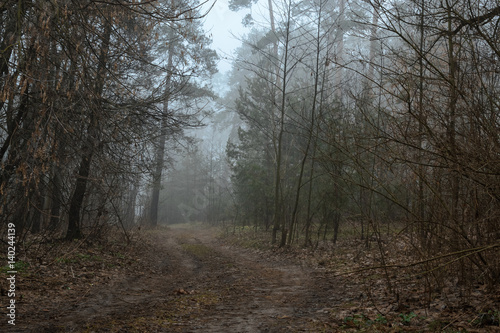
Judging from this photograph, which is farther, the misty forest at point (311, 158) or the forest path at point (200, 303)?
the forest path at point (200, 303)

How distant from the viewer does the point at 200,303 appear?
5363mm

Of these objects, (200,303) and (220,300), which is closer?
(200,303)

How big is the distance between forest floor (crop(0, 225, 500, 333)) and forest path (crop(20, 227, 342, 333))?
0.01m

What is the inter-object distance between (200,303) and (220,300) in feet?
1.28

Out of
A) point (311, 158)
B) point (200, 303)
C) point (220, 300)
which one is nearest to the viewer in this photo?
point (200, 303)

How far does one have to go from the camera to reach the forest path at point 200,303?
13.4ft

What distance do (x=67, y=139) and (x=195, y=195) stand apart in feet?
118

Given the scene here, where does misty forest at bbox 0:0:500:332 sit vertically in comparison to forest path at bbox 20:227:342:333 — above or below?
above

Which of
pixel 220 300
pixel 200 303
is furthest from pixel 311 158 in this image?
pixel 200 303

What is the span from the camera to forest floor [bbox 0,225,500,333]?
3951 millimetres

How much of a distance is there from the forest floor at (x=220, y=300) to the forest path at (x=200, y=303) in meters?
0.01

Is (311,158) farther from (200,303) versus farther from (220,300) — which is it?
(200,303)

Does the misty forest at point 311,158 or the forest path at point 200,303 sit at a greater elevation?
the misty forest at point 311,158

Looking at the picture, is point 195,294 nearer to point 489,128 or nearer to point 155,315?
point 155,315
